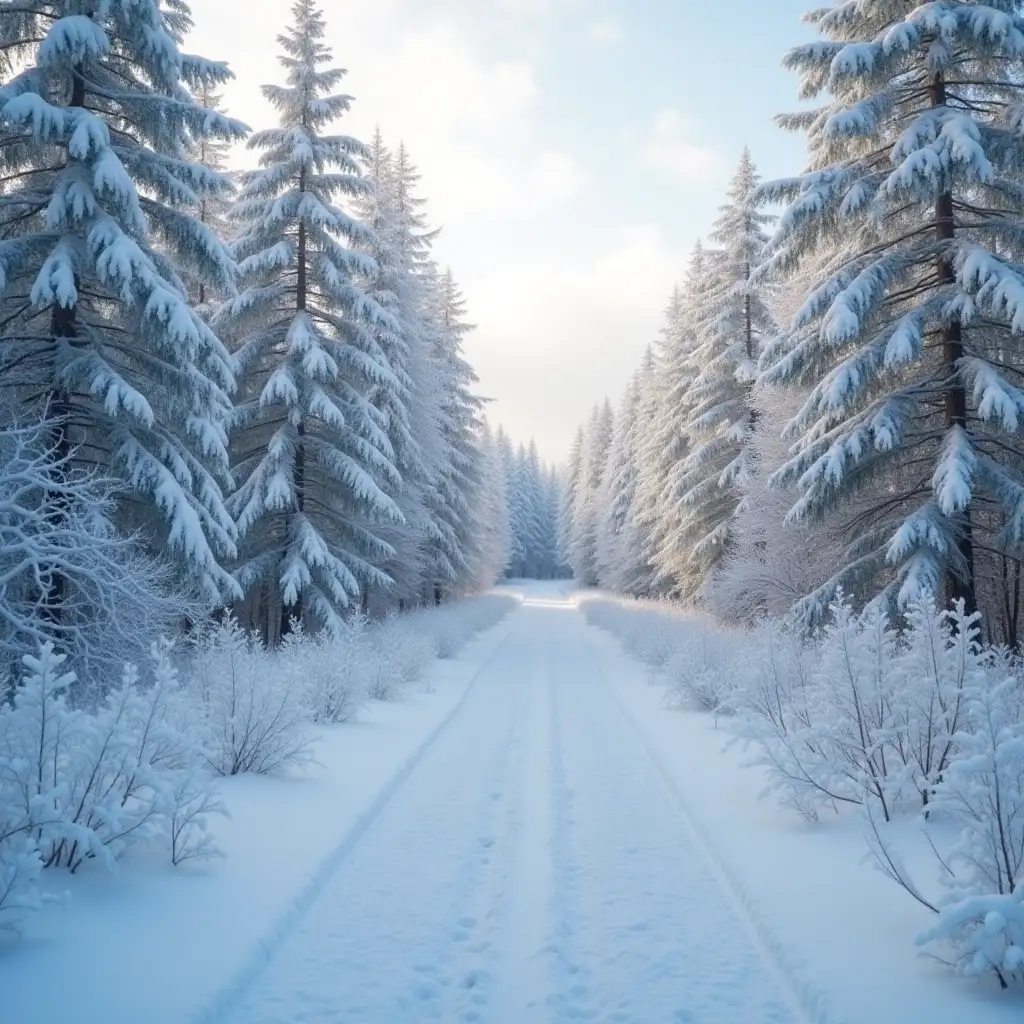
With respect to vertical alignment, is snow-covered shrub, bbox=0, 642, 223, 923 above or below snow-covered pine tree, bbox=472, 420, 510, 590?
below

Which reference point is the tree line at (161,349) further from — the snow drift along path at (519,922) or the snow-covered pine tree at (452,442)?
the snow-covered pine tree at (452,442)

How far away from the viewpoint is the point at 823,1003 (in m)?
3.60

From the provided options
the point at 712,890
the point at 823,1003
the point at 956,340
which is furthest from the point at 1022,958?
the point at 956,340

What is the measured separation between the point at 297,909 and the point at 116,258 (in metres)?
7.50

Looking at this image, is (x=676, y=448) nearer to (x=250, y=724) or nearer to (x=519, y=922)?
(x=250, y=724)

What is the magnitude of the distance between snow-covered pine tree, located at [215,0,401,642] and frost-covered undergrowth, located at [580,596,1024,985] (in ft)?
26.5

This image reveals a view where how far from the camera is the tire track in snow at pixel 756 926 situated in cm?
367

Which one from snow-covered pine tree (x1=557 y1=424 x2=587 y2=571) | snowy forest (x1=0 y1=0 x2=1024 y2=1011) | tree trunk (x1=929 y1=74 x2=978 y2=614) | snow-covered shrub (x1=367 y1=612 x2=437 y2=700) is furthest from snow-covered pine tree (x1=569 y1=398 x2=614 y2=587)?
tree trunk (x1=929 y1=74 x2=978 y2=614)

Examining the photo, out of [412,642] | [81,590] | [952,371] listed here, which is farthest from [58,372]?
[952,371]

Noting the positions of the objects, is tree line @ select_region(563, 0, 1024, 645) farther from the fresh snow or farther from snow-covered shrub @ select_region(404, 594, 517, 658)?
snow-covered shrub @ select_region(404, 594, 517, 658)

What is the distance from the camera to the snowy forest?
177 inches

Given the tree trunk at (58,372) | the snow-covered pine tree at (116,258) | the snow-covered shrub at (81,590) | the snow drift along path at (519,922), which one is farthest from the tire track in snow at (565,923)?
the tree trunk at (58,372)

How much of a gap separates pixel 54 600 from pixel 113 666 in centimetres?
111

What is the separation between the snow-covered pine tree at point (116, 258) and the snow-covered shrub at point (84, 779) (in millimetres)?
4248
